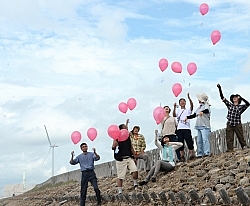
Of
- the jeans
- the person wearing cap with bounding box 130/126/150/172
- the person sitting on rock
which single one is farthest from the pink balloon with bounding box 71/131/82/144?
the person sitting on rock

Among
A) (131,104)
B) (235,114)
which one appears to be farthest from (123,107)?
(235,114)

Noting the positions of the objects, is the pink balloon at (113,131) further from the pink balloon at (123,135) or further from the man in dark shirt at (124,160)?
the man in dark shirt at (124,160)

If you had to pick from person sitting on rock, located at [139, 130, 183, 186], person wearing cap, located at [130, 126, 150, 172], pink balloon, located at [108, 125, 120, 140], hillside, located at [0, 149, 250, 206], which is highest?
pink balloon, located at [108, 125, 120, 140]

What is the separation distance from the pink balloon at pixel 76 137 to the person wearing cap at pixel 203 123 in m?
2.68

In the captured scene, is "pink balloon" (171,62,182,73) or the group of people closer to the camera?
the group of people

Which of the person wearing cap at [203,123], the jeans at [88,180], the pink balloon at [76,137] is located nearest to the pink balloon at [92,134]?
the pink balloon at [76,137]

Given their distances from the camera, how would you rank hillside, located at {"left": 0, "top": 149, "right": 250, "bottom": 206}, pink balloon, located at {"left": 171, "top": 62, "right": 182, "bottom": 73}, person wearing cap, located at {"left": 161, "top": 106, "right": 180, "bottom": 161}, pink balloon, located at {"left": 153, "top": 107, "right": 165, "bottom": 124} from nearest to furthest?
hillside, located at {"left": 0, "top": 149, "right": 250, "bottom": 206}
pink balloon, located at {"left": 153, "top": 107, "right": 165, "bottom": 124}
pink balloon, located at {"left": 171, "top": 62, "right": 182, "bottom": 73}
person wearing cap, located at {"left": 161, "top": 106, "right": 180, "bottom": 161}

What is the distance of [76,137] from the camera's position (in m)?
12.2

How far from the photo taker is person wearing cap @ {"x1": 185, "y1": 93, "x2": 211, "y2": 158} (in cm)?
1259

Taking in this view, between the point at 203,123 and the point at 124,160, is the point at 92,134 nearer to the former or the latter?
the point at 124,160

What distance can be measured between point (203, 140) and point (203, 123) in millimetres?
410

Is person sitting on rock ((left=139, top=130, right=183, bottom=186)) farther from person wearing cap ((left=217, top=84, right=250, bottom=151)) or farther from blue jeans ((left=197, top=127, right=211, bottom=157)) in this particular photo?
person wearing cap ((left=217, top=84, right=250, bottom=151))

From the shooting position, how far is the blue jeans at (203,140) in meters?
12.6

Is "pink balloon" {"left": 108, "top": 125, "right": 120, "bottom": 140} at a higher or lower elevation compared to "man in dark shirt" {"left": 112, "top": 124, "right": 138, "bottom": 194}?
higher
